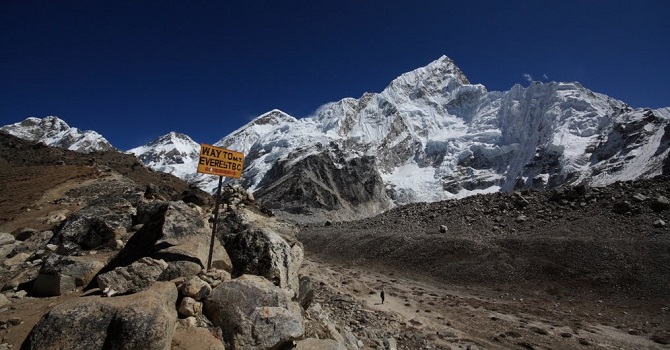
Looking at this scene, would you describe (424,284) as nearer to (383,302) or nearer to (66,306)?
(383,302)

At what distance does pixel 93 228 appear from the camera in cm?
1244

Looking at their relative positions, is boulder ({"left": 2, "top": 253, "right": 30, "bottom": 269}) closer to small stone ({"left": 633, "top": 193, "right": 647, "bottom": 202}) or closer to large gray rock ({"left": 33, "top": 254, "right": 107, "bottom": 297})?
large gray rock ({"left": 33, "top": 254, "right": 107, "bottom": 297})

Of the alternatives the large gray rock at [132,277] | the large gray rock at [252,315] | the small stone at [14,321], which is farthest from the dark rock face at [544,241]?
the small stone at [14,321]

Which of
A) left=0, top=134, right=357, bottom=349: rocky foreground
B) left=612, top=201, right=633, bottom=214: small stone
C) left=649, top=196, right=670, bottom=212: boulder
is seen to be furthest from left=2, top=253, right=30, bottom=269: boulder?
left=649, top=196, right=670, bottom=212: boulder

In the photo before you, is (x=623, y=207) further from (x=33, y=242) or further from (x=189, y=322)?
(x=33, y=242)

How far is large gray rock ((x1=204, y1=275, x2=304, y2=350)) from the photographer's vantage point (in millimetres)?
6473

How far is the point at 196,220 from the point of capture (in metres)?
10.6

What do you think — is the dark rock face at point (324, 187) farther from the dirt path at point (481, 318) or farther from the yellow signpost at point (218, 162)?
the yellow signpost at point (218, 162)

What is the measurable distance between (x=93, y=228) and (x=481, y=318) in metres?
15.1

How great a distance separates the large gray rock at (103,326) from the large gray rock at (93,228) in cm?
731

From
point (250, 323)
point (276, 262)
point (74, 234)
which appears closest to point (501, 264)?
point (276, 262)

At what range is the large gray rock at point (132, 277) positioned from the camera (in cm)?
676

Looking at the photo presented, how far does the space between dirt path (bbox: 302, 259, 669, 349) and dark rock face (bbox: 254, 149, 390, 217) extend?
423 ft

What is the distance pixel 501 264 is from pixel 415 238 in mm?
7012
